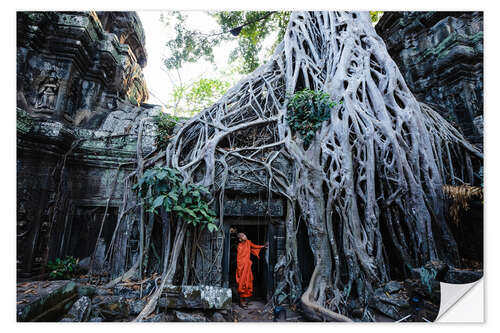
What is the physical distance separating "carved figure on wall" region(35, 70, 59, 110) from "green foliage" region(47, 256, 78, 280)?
7.40ft

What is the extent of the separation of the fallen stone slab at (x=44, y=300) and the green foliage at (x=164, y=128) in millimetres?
2041

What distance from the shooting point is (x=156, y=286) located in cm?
260

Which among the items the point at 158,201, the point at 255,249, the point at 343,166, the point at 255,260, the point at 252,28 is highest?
the point at 252,28

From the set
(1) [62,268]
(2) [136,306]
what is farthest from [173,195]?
(1) [62,268]

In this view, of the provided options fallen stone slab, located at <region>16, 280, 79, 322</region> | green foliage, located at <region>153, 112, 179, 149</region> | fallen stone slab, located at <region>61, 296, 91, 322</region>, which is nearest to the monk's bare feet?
fallen stone slab, located at <region>61, 296, 91, 322</region>

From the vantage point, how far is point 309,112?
3.39 metres

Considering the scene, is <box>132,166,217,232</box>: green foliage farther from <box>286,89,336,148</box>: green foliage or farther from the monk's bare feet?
<box>286,89,336,148</box>: green foliage

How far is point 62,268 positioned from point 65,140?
1713mm

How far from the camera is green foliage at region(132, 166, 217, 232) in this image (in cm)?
259

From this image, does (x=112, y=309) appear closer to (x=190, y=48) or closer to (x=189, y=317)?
(x=189, y=317)

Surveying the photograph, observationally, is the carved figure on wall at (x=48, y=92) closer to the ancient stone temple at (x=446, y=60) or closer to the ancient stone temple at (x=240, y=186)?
the ancient stone temple at (x=240, y=186)

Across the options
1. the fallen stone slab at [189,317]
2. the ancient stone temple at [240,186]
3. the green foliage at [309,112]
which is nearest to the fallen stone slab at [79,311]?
the ancient stone temple at [240,186]

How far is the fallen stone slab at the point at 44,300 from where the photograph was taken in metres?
1.97
